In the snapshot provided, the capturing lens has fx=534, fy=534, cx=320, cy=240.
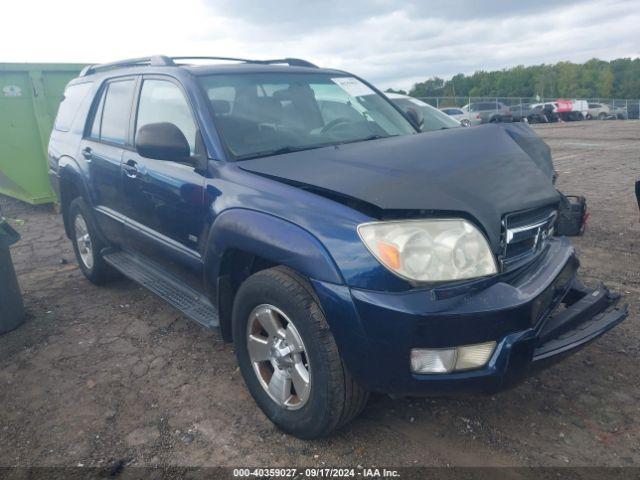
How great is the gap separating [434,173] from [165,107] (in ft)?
6.48

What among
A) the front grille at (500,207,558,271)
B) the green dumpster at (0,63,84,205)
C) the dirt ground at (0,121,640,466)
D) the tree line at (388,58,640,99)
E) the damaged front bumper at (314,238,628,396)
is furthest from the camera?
the tree line at (388,58,640,99)

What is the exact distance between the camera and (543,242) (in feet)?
9.05

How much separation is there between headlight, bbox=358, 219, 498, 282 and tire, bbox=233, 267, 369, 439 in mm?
401

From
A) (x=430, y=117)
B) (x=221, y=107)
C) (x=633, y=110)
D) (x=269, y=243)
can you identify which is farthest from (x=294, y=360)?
(x=633, y=110)

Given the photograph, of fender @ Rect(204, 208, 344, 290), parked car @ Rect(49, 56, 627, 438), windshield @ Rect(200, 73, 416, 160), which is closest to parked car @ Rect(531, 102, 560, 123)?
windshield @ Rect(200, 73, 416, 160)

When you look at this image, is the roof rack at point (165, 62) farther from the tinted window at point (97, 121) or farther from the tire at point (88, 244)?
the tire at point (88, 244)

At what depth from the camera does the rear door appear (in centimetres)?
400

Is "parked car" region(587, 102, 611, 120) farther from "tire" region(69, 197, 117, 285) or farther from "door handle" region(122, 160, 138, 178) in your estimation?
"door handle" region(122, 160, 138, 178)

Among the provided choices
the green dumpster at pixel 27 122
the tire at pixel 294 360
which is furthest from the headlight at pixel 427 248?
the green dumpster at pixel 27 122

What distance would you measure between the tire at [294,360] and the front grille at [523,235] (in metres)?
0.86

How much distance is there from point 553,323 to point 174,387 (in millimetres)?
2155

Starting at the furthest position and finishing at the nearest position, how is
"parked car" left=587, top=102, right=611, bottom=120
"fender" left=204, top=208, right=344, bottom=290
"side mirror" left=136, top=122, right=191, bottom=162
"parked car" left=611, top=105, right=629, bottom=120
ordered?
"parked car" left=611, top=105, right=629, bottom=120 → "parked car" left=587, top=102, right=611, bottom=120 → "side mirror" left=136, top=122, right=191, bottom=162 → "fender" left=204, top=208, right=344, bottom=290

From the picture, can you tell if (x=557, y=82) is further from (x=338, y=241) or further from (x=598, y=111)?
(x=338, y=241)

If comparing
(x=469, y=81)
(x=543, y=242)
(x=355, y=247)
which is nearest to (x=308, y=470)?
(x=355, y=247)
